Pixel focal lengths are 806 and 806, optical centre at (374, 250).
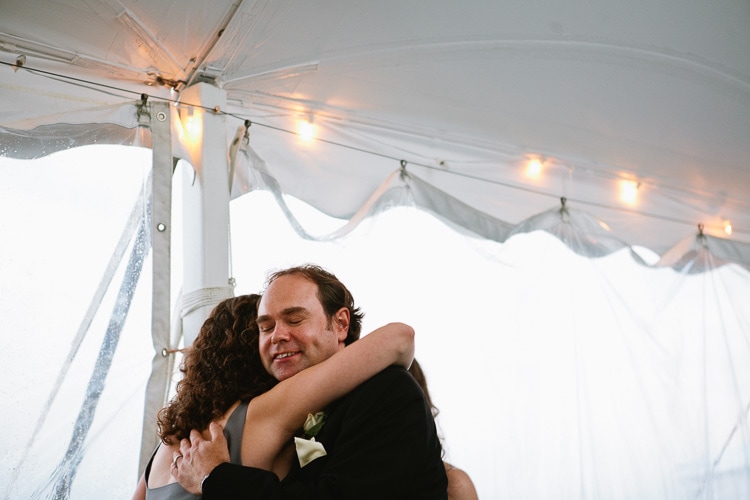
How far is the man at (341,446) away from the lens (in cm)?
175

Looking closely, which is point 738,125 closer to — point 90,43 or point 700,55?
point 700,55

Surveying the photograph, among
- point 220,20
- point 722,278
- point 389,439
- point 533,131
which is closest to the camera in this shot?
point 389,439

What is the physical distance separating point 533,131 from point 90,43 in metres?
2.10

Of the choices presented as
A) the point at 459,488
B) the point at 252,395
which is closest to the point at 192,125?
the point at 252,395

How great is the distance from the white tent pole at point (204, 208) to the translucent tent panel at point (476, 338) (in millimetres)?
97

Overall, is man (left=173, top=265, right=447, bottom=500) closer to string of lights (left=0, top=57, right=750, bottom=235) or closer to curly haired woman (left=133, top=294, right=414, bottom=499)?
curly haired woman (left=133, top=294, right=414, bottom=499)

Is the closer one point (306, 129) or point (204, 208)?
point (204, 208)

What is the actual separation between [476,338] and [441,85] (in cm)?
119

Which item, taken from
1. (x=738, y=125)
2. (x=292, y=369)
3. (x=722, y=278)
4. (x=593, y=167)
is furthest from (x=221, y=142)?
(x=722, y=278)

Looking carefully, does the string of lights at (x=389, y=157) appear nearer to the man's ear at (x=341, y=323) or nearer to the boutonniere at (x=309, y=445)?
the man's ear at (x=341, y=323)

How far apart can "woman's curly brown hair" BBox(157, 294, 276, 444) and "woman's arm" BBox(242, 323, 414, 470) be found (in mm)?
114

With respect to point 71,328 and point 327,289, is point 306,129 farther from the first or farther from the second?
point 327,289

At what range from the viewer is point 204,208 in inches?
121

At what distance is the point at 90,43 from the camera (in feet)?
9.77
